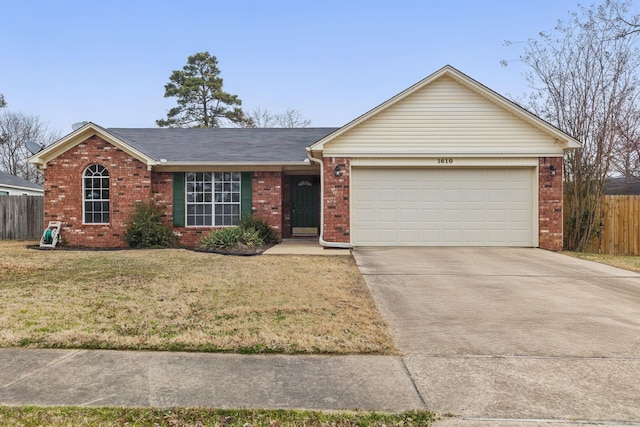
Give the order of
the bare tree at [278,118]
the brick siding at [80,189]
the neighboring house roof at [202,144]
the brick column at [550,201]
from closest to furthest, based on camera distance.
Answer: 1. the brick column at [550,201]
2. the neighboring house roof at [202,144]
3. the brick siding at [80,189]
4. the bare tree at [278,118]

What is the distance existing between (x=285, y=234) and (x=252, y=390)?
11599 millimetres

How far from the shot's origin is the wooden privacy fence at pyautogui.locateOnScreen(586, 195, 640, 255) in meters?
12.8

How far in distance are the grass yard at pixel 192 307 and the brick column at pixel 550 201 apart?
258 inches

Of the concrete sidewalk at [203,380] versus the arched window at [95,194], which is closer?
the concrete sidewalk at [203,380]

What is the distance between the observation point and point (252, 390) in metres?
3.05

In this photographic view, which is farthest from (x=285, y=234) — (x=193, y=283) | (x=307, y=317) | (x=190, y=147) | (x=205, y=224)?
(x=307, y=317)

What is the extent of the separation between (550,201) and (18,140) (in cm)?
4287

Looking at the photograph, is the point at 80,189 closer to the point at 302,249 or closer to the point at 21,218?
the point at 21,218

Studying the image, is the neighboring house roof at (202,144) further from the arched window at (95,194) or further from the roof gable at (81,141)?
the arched window at (95,194)

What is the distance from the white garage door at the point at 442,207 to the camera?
12.0 m

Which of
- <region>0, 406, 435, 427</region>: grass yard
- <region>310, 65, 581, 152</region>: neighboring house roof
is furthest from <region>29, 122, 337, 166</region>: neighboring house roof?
<region>0, 406, 435, 427</region>: grass yard

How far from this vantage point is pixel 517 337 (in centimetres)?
437

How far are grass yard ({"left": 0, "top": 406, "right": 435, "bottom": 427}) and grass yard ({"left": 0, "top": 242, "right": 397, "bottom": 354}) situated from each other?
3.86 ft

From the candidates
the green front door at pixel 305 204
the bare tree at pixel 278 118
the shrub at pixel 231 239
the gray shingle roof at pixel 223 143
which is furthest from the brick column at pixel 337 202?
the bare tree at pixel 278 118
